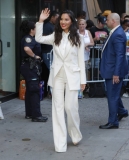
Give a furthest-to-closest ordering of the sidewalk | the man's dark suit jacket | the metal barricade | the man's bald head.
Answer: the metal barricade
the man's bald head
the man's dark suit jacket
the sidewalk

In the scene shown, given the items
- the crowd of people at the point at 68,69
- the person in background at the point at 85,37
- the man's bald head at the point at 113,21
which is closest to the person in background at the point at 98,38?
the person in background at the point at 85,37

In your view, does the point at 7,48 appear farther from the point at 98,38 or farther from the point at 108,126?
the point at 108,126

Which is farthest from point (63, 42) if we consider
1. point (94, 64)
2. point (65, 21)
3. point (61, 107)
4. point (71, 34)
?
point (94, 64)

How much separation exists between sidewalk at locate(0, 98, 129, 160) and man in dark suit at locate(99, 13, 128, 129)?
1.13ft

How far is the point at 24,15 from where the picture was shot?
35.2 feet

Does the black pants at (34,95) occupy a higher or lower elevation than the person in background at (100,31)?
lower

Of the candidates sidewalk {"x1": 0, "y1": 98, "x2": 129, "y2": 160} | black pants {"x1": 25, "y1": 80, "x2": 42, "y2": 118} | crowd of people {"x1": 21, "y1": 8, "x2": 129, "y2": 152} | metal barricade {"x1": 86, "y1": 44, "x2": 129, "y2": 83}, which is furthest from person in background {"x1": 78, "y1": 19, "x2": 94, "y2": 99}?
black pants {"x1": 25, "y1": 80, "x2": 42, "y2": 118}

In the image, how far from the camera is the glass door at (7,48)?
33.9 feet

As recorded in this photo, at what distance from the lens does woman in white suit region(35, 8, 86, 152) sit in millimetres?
6473

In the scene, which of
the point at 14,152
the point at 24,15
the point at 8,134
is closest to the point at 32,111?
the point at 8,134

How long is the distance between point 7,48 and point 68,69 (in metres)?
4.28

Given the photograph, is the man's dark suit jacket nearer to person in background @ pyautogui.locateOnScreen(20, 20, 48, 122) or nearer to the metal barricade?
person in background @ pyautogui.locateOnScreen(20, 20, 48, 122)

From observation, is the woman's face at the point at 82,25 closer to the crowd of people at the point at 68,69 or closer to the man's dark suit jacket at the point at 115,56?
the crowd of people at the point at 68,69

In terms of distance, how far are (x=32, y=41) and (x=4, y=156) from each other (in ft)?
8.46
